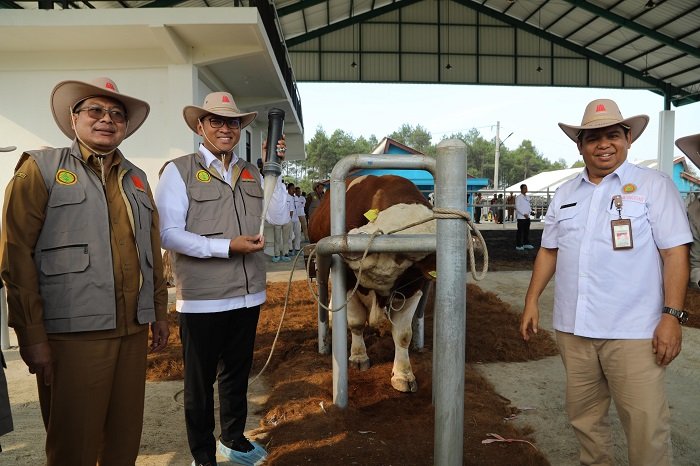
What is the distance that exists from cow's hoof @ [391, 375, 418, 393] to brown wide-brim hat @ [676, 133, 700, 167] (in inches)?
92.8

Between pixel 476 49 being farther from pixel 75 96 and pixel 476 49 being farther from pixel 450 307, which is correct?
pixel 450 307

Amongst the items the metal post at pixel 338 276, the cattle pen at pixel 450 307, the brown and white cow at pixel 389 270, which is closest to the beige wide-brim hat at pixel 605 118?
the cattle pen at pixel 450 307

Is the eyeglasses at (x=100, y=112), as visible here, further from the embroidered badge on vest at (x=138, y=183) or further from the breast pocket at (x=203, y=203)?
the breast pocket at (x=203, y=203)

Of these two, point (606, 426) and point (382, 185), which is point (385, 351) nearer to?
point (382, 185)

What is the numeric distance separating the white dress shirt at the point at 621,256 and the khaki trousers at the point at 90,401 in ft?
6.71

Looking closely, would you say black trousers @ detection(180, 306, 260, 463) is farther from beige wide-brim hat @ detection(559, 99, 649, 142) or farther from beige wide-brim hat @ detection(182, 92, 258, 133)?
beige wide-brim hat @ detection(559, 99, 649, 142)

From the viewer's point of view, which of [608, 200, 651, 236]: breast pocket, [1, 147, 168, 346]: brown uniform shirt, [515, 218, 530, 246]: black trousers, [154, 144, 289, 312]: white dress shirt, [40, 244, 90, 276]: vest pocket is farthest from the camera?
[515, 218, 530, 246]: black trousers

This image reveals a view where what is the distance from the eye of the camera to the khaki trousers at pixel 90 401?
2.12 m

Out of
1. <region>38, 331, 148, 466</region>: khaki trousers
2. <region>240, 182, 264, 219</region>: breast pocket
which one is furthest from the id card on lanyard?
<region>38, 331, 148, 466</region>: khaki trousers

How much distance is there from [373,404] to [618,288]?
1.96 metres

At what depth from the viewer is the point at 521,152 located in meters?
92.2

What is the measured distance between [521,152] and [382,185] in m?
93.6

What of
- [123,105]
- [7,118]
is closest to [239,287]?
[123,105]

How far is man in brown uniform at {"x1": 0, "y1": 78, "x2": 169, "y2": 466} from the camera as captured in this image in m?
2.02
